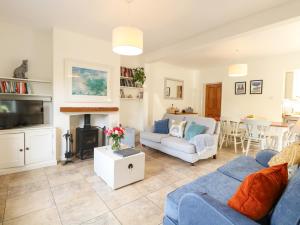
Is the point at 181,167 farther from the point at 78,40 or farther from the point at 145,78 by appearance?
the point at 78,40

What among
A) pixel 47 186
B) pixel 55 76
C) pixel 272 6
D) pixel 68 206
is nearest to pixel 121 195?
pixel 68 206

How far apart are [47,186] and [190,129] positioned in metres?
2.62

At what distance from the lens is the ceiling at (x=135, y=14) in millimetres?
2361

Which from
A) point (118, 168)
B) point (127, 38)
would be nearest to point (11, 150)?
point (118, 168)

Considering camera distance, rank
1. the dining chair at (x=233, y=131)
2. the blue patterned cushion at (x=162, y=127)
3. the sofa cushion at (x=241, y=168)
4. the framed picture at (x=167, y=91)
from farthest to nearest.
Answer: the framed picture at (x=167, y=91), the dining chair at (x=233, y=131), the blue patterned cushion at (x=162, y=127), the sofa cushion at (x=241, y=168)

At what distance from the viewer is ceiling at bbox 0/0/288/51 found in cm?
236

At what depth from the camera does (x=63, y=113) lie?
3330 millimetres

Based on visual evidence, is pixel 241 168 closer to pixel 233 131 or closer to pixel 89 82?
pixel 233 131

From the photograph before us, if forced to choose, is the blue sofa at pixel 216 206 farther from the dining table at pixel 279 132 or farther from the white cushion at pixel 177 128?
the dining table at pixel 279 132

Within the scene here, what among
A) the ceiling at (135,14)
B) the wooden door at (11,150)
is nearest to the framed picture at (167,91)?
the ceiling at (135,14)

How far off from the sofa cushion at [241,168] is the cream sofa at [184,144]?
98 centimetres

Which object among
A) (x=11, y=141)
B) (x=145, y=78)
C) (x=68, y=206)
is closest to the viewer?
(x=68, y=206)

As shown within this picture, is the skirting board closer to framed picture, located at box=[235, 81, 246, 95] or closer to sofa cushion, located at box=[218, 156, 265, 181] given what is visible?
sofa cushion, located at box=[218, 156, 265, 181]

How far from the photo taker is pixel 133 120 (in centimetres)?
505
